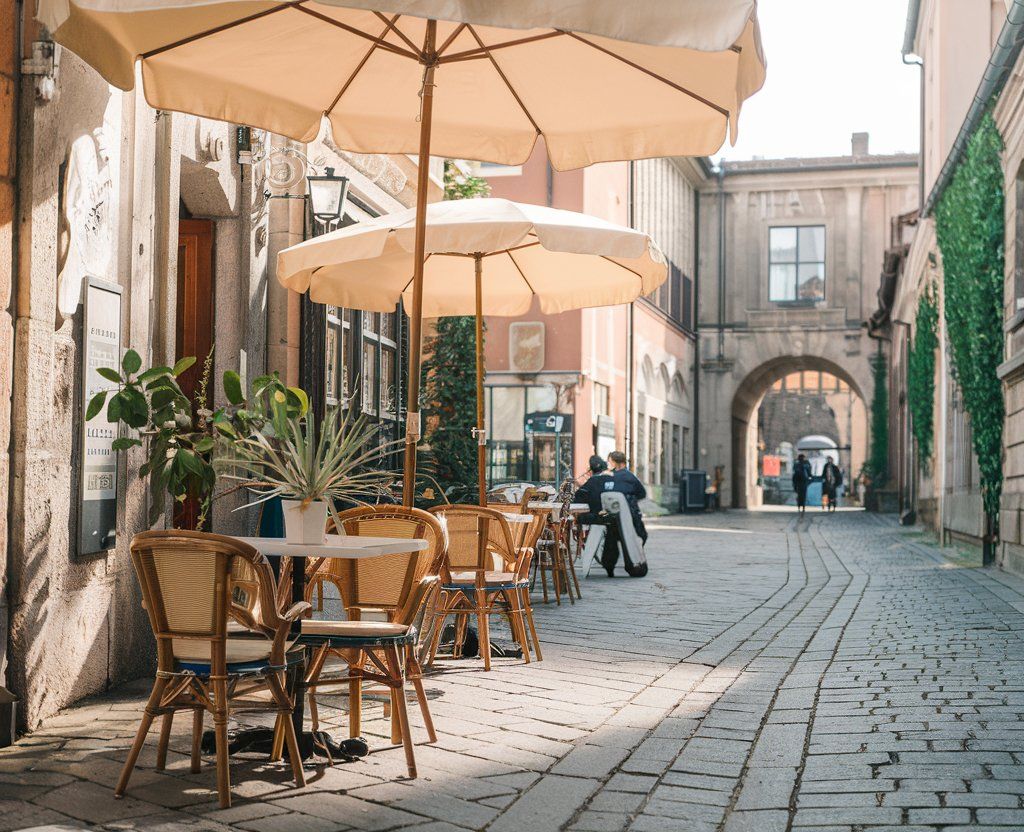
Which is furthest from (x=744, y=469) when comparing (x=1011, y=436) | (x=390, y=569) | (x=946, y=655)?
(x=390, y=569)

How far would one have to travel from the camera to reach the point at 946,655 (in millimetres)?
7031

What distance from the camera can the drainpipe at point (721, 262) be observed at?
1496 inches

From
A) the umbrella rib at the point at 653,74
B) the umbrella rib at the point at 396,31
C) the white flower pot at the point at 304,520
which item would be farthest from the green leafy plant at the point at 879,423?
the white flower pot at the point at 304,520

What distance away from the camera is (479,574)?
268 inches

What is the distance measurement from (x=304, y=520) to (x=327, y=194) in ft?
15.8

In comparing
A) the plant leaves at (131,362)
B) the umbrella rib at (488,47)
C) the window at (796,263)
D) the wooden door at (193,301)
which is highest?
the window at (796,263)

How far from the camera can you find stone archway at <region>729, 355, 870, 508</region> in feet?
124

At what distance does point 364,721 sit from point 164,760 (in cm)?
106

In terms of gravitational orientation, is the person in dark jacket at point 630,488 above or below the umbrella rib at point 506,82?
below

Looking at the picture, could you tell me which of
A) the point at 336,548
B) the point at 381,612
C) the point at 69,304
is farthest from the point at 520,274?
the point at 336,548

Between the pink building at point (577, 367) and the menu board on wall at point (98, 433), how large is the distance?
1731cm

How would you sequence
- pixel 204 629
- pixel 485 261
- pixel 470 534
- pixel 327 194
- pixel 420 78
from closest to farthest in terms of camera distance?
pixel 204 629 → pixel 420 78 → pixel 470 534 → pixel 485 261 → pixel 327 194

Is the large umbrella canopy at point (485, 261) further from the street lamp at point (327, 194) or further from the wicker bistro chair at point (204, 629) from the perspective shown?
the wicker bistro chair at point (204, 629)

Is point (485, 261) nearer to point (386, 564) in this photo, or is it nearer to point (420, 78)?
point (420, 78)
